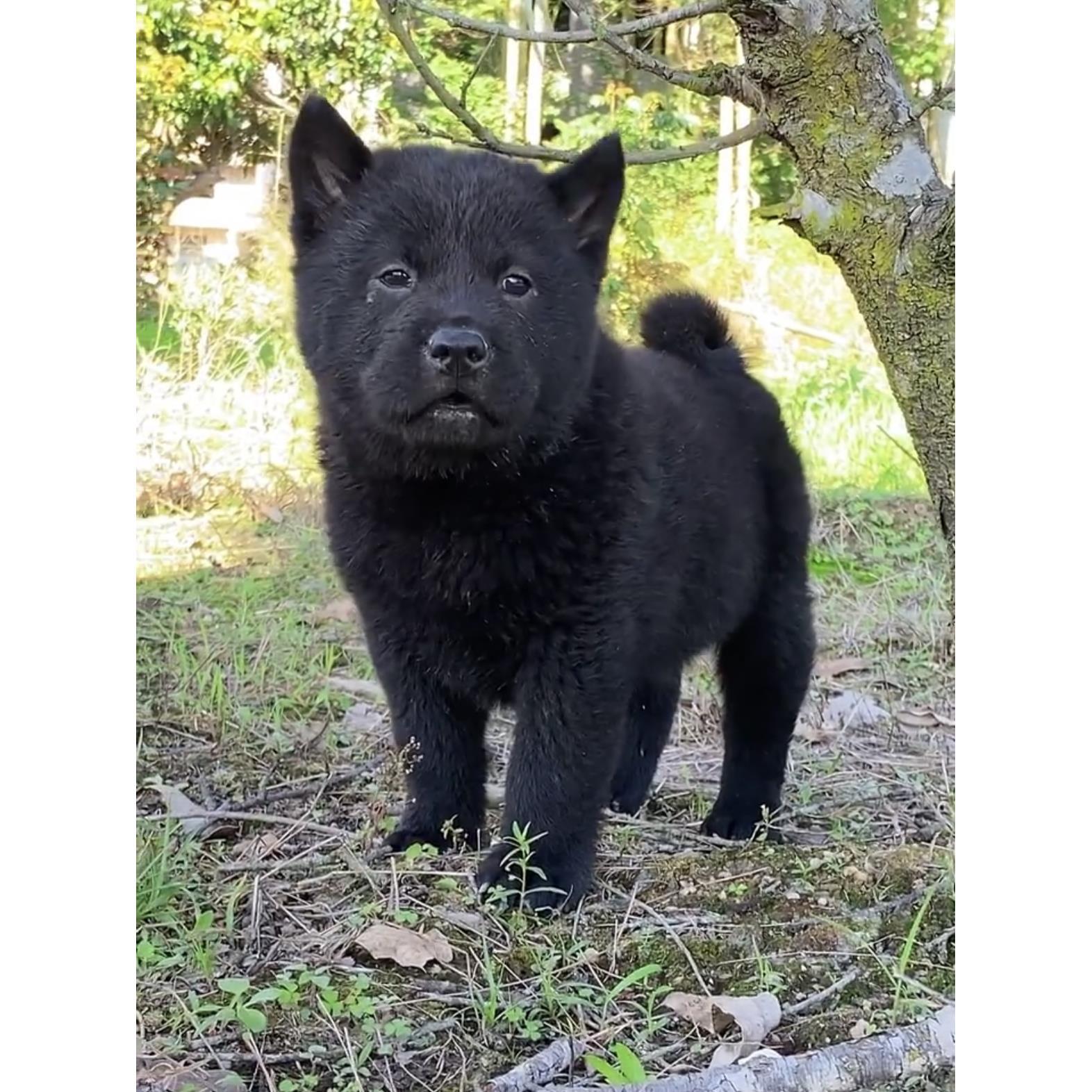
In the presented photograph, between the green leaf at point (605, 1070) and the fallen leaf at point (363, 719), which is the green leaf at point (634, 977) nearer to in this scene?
the green leaf at point (605, 1070)

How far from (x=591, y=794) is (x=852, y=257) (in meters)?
0.91

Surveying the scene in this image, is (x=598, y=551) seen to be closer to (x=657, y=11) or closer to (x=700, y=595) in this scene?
(x=700, y=595)

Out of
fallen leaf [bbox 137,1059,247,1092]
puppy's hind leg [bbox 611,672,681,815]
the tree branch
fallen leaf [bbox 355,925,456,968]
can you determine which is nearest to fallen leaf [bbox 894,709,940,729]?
puppy's hind leg [bbox 611,672,681,815]

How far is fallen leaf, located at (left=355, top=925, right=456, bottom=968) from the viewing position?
2105 millimetres

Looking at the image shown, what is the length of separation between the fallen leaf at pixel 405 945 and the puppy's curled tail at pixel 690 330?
3.43 ft

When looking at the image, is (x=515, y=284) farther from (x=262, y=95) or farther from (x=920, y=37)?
(x=920, y=37)

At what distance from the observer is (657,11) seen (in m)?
2.34

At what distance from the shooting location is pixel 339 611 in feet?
8.11

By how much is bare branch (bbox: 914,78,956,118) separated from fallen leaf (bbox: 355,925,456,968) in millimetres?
1408

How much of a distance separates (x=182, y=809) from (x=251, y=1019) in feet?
1.21

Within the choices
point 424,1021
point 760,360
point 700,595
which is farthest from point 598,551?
point 424,1021

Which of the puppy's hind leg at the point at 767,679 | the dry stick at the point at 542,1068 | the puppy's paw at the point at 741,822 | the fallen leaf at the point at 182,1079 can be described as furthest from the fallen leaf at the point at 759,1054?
the fallen leaf at the point at 182,1079

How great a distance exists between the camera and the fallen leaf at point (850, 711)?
8.54 feet

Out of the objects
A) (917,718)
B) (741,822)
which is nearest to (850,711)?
(917,718)
